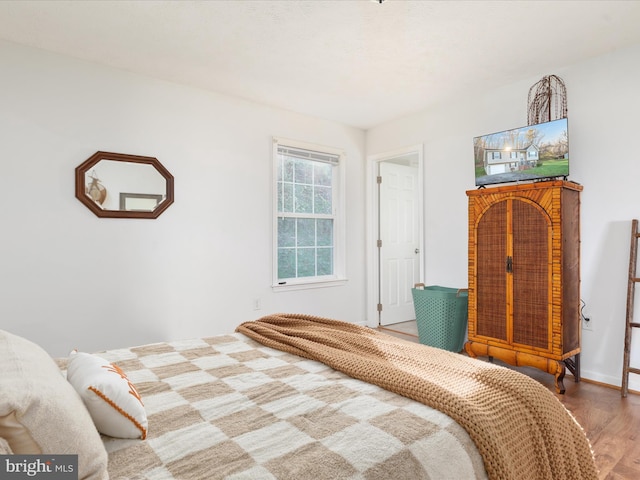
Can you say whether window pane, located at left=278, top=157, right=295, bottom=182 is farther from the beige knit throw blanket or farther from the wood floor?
the wood floor

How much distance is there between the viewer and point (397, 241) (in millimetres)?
5109

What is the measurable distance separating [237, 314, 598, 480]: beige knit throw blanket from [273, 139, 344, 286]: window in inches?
99.2

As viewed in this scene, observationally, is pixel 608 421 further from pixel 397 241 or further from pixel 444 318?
pixel 397 241

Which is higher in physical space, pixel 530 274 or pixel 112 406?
pixel 530 274

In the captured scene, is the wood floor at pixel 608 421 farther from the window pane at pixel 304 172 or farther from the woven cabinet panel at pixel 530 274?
the window pane at pixel 304 172

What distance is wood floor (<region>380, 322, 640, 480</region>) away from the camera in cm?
188

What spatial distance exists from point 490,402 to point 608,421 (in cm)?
170

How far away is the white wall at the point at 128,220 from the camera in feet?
9.30

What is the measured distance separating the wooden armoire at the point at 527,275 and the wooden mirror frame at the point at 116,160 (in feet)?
8.57

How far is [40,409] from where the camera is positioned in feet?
2.70

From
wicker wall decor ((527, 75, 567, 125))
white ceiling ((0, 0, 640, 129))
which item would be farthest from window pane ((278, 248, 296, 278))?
wicker wall decor ((527, 75, 567, 125))

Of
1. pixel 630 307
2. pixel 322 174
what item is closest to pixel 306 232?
pixel 322 174

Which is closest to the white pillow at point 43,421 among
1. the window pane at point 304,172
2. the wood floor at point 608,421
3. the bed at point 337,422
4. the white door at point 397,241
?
the bed at point 337,422

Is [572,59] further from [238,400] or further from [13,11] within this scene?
[13,11]
